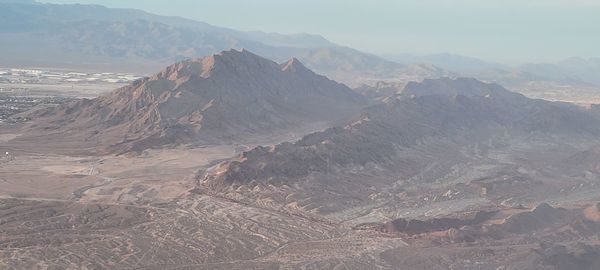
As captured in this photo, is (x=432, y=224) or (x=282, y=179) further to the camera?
(x=282, y=179)

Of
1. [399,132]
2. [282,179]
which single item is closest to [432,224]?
[282,179]

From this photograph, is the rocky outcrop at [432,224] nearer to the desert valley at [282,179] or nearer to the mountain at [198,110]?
the desert valley at [282,179]

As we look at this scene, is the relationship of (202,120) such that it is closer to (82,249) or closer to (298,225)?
(298,225)

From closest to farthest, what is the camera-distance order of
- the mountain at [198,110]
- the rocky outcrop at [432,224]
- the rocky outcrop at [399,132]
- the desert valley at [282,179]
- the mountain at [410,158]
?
the desert valley at [282,179]
the rocky outcrop at [432,224]
the mountain at [410,158]
the rocky outcrop at [399,132]
the mountain at [198,110]

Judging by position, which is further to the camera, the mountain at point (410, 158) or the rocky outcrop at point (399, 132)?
the rocky outcrop at point (399, 132)

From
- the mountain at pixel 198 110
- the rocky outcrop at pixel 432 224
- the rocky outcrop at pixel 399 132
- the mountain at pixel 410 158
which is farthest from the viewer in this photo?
the mountain at pixel 198 110

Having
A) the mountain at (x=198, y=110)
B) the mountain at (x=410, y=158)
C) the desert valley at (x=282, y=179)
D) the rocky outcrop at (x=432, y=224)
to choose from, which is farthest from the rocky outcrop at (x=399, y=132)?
the rocky outcrop at (x=432, y=224)

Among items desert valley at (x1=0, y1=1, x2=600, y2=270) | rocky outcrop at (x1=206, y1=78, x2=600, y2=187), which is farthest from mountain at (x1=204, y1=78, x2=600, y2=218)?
desert valley at (x1=0, y1=1, x2=600, y2=270)

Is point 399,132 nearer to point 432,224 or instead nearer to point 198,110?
point 198,110
